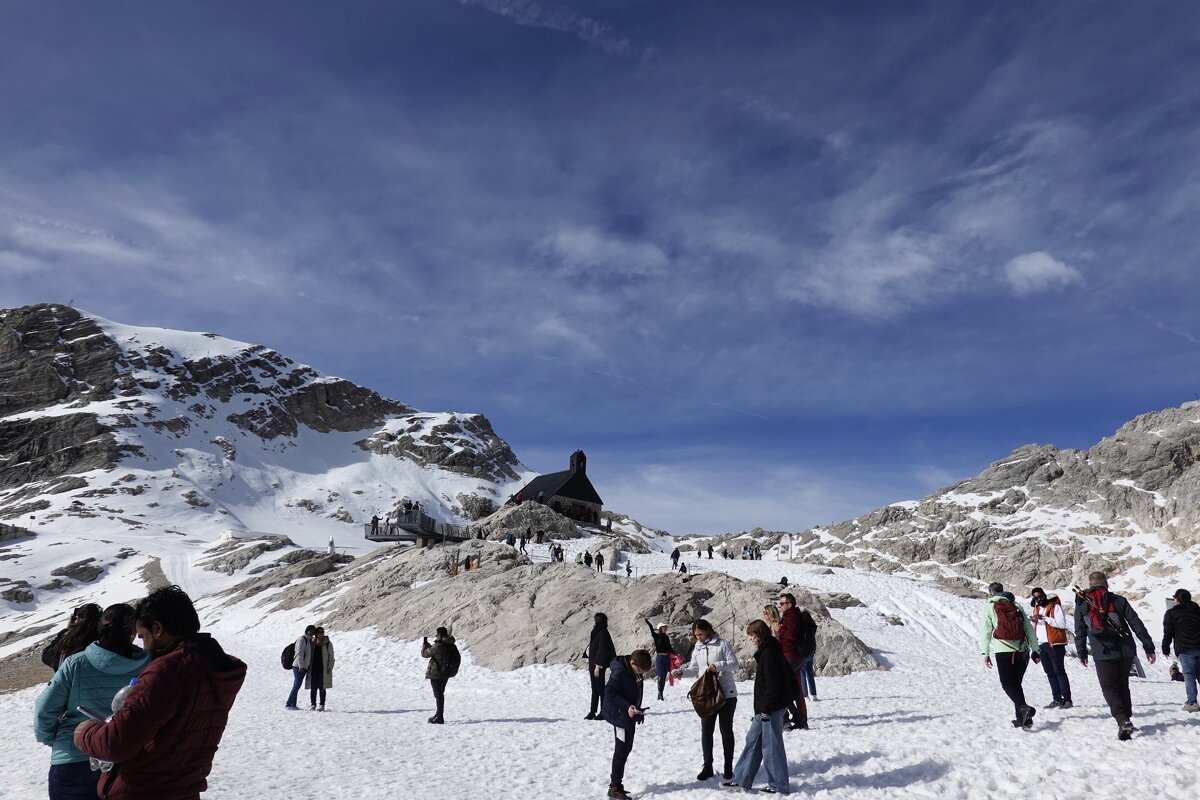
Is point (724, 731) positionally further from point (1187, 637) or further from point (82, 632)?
point (1187, 637)

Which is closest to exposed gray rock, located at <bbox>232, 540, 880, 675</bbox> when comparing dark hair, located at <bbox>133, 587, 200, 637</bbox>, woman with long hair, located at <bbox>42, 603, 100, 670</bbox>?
woman with long hair, located at <bbox>42, 603, 100, 670</bbox>

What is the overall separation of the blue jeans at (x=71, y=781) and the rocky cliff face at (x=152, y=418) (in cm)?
12493

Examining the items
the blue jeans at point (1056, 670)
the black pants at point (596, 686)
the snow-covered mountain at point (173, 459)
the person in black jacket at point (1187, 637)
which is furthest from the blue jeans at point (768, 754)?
the snow-covered mountain at point (173, 459)

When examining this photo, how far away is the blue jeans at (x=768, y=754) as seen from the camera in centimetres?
850

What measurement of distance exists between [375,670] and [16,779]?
15127 mm

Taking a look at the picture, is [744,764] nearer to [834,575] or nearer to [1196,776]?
[1196,776]

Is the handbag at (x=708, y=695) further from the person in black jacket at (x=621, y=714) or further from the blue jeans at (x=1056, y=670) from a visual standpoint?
the blue jeans at (x=1056, y=670)

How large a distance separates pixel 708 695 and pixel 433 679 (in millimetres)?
8318

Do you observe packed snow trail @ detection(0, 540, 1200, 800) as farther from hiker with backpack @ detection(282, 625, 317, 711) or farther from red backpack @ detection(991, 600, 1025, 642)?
red backpack @ detection(991, 600, 1025, 642)

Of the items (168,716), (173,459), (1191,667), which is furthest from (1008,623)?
(173,459)

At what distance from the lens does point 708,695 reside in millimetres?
8992

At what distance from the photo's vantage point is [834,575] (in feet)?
161

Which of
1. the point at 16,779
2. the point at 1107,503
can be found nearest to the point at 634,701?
the point at 16,779

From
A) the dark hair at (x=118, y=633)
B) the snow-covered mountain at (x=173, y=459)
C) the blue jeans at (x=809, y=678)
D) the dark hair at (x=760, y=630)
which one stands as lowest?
the blue jeans at (x=809, y=678)
